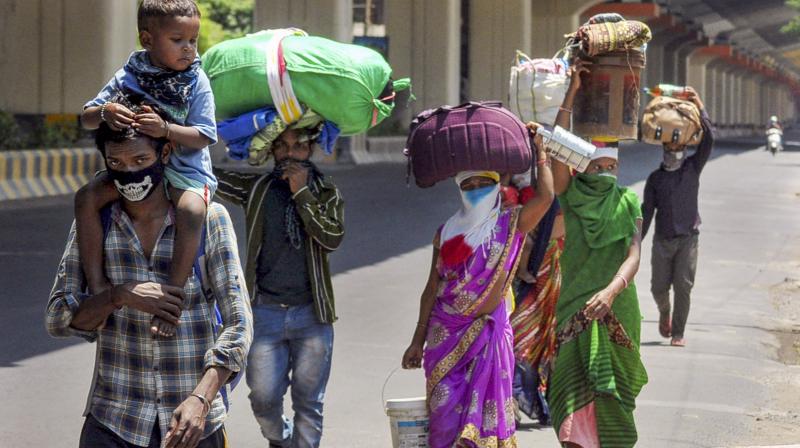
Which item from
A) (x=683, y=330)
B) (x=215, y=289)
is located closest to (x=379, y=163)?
(x=683, y=330)

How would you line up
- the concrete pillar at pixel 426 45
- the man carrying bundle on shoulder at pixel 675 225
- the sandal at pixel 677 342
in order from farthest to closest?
the concrete pillar at pixel 426 45 < the sandal at pixel 677 342 < the man carrying bundle on shoulder at pixel 675 225

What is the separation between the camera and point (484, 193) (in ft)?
18.2

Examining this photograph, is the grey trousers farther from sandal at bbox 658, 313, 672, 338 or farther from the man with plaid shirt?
the man with plaid shirt

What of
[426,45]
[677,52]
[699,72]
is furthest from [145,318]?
[699,72]

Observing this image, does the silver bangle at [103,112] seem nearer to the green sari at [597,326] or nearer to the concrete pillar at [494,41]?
the green sari at [597,326]

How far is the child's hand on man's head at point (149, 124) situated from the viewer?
12.9 feet

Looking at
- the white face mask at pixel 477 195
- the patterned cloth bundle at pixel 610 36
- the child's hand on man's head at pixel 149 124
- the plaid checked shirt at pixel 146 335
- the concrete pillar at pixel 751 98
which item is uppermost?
the patterned cloth bundle at pixel 610 36

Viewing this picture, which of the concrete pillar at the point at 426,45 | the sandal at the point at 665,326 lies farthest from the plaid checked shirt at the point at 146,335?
the concrete pillar at the point at 426,45

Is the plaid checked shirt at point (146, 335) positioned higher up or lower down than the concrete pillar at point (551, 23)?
lower down

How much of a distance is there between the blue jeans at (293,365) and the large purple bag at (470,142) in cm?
81

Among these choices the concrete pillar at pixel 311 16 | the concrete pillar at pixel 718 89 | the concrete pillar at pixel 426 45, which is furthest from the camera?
the concrete pillar at pixel 718 89

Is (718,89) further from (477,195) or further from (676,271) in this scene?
(477,195)

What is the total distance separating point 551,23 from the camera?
48.7 metres

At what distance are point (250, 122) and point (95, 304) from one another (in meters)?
1.77
